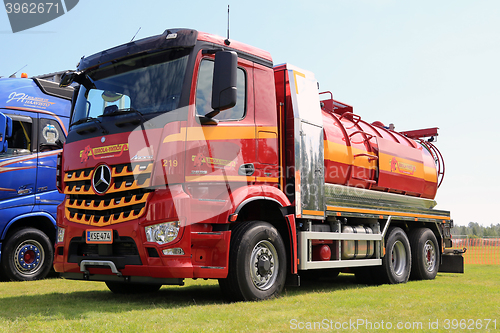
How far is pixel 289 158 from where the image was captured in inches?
302

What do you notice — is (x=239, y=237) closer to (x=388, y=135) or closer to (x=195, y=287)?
(x=195, y=287)

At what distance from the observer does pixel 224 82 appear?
6.07 meters

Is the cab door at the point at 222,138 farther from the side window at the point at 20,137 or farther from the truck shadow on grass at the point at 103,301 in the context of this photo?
the side window at the point at 20,137

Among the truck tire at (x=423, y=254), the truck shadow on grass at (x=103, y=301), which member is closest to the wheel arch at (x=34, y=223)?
the truck shadow on grass at (x=103, y=301)

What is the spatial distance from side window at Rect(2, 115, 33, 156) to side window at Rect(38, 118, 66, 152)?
0.22 m

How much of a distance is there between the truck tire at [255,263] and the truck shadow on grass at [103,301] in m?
0.33

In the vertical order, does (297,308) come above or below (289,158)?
below

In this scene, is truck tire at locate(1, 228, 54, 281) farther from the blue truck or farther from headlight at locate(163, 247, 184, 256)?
headlight at locate(163, 247, 184, 256)

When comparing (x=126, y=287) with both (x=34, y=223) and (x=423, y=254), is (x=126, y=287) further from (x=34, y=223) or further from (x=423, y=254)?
(x=423, y=254)

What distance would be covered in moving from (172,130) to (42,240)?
567 cm

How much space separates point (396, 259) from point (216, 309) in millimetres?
5944

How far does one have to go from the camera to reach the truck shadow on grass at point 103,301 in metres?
5.85

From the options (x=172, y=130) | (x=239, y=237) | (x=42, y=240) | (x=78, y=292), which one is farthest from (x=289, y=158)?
(x=42, y=240)

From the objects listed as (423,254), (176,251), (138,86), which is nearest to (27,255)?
(138,86)
